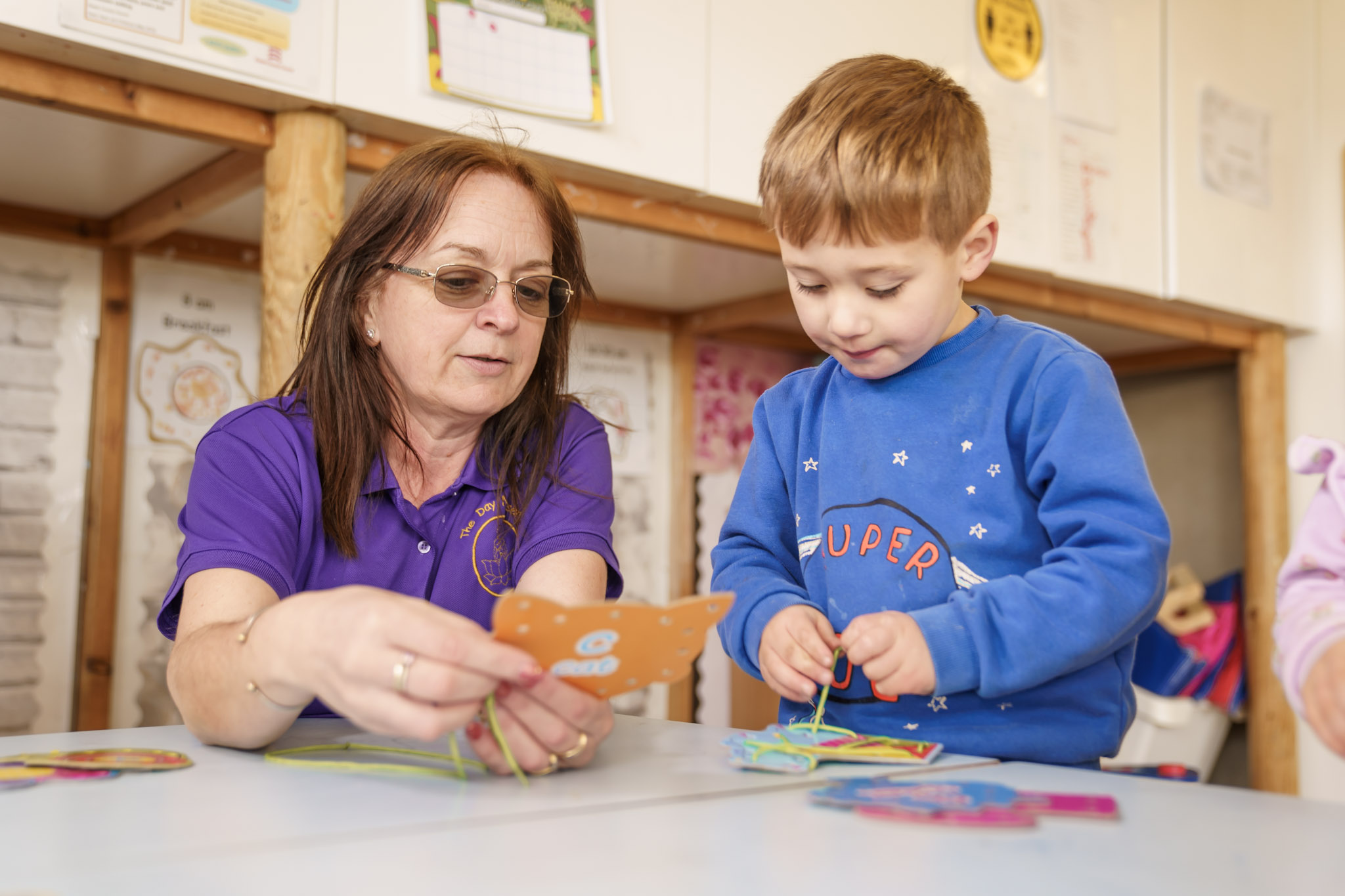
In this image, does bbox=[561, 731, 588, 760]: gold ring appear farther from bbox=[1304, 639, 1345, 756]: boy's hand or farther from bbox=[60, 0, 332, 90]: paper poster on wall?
bbox=[60, 0, 332, 90]: paper poster on wall

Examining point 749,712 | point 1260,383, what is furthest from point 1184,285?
point 749,712

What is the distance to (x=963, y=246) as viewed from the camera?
0.98m

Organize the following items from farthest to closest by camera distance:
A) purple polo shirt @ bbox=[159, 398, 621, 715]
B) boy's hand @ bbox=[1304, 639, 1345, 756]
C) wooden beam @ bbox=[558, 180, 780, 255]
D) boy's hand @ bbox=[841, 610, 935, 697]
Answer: wooden beam @ bbox=[558, 180, 780, 255] → purple polo shirt @ bbox=[159, 398, 621, 715] → boy's hand @ bbox=[841, 610, 935, 697] → boy's hand @ bbox=[1304, 639, 1345, 756]

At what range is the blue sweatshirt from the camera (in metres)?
0.84

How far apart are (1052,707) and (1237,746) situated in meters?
2.58

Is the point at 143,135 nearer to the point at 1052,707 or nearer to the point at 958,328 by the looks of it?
the point at 958,328

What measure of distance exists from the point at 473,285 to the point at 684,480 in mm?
1822

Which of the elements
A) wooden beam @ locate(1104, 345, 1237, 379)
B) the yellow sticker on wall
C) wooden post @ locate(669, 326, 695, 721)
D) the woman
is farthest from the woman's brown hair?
wooden beam @ locate(1104, 345, 1237, 379)

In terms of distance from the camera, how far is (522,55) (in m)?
1.66

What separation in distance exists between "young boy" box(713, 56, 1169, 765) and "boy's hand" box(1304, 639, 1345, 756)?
0.15m

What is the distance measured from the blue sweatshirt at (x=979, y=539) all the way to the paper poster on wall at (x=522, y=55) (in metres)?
0.80

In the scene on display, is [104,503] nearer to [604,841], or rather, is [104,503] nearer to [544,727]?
[544,727]

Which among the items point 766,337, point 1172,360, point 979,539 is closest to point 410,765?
point 979,539

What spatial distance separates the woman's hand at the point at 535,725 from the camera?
709 mm
